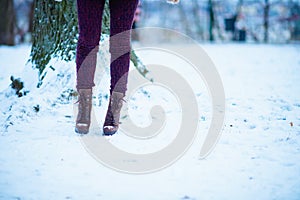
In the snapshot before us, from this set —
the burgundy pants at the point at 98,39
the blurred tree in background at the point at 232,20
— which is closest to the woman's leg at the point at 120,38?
the burgundy pants at the point at 98,39

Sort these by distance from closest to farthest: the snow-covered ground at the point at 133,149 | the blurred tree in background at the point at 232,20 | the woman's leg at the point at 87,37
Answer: the snow-covered ground at the point at 133,149
the woman's leg at the point at 87,37
the blurred tree in background at the point at 232,20

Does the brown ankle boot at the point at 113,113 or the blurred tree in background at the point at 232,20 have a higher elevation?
the brown ankle boot at the point at 113,113

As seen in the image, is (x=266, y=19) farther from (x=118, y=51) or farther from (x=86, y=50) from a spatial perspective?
(x=86, y=50)

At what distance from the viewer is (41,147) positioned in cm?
165

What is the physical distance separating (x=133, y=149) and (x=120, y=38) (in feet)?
1.86

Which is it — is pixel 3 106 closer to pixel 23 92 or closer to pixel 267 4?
pixel 23 92

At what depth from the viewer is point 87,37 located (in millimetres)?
1749

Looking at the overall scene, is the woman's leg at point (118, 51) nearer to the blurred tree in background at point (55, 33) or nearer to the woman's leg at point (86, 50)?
the woman's leg at point (86, 50)

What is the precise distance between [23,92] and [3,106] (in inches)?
6.9

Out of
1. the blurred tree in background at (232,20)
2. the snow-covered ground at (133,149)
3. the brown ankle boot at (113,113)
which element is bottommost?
the blurred tree in background at (232,20)

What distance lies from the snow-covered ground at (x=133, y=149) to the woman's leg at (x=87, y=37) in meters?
0.30

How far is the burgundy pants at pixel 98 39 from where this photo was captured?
1.73 metres

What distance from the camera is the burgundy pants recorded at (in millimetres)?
1733

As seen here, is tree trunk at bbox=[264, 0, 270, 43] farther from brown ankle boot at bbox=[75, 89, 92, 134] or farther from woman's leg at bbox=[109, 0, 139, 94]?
brown ankle boot at bbox=[75, 89, 92, 134]
